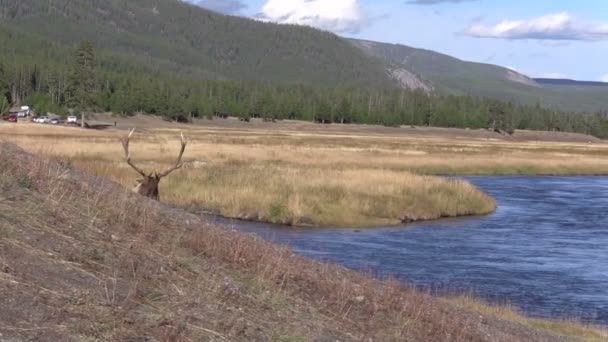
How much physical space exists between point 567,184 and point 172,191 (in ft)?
111

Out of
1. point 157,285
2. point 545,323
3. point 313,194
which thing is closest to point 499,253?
point 313,194

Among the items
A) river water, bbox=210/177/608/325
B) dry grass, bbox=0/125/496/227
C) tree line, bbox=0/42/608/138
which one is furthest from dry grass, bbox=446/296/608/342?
tree line, bbox=0/42/608/138

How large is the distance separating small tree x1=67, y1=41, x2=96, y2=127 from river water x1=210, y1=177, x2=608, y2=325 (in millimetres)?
78217

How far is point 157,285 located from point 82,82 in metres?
110

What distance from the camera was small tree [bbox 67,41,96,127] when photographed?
112 metres

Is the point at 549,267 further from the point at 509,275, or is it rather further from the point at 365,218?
the point at 365,218

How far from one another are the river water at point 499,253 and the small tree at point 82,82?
78.2 m

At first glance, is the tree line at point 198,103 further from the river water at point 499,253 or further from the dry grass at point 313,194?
the river water at point 499,253

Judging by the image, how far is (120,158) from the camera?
49.6 meters

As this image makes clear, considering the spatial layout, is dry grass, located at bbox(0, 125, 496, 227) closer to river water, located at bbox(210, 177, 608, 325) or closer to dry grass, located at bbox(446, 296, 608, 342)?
river water, located at bbox(210, 177, 608, 325)

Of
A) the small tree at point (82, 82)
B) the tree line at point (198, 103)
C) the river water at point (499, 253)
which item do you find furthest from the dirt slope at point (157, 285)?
the tree line at point (198, 103)

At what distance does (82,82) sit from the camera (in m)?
116

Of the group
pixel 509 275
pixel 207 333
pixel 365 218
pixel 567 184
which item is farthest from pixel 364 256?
pixel 567 184

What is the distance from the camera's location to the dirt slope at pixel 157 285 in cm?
805
